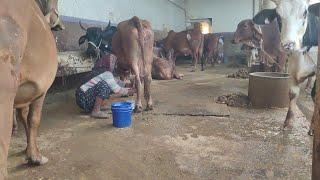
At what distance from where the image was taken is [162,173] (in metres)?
2.94

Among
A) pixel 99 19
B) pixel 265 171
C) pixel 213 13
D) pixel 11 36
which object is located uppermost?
pixel 213 13

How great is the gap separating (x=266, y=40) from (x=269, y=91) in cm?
322

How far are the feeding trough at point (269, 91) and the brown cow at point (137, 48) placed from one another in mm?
1809

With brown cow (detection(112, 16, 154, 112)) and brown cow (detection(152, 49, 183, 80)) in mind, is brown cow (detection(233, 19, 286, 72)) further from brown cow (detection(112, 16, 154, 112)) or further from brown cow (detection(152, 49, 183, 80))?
brown cow (detection(112, 16, 154, 112))

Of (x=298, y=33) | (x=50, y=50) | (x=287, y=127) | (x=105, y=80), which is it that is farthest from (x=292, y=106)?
(x=50, y=50)

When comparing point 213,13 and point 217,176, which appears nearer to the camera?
point 217,176

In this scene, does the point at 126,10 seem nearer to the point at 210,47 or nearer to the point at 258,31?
the point at 258,31

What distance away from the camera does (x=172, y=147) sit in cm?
365

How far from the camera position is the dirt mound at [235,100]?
5848 millimetres

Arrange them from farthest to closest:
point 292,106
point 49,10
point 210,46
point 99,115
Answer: point 210,46 → point 99,115 → point 292,106 → point 49,10

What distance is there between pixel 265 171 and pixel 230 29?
1811 centimetres

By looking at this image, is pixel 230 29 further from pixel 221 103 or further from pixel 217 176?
pixel 217 176

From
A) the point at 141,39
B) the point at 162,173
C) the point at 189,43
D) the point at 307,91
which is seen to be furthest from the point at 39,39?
the point at 189,43

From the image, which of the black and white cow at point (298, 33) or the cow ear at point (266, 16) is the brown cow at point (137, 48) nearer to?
the cow ear at point (266, 16)
